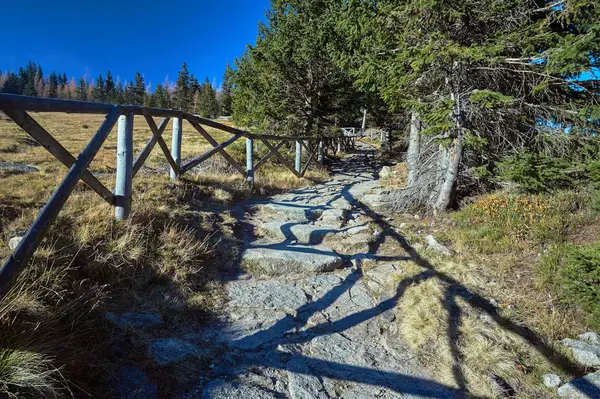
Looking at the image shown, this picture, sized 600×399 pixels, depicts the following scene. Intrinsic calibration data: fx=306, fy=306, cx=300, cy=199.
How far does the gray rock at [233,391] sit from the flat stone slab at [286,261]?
5.95 ft

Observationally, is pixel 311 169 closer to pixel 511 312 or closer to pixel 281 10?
pixel 281 10

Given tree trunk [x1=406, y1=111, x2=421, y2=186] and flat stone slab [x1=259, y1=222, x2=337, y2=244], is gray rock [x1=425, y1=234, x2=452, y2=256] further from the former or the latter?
tree trunk [x1=406, y1=111, x2=421, y2=186]

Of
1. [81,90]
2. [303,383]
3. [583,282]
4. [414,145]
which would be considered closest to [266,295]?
[303,383]

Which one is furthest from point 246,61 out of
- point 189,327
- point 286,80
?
point 189,327

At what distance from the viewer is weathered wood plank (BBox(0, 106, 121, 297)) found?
1.98 metres

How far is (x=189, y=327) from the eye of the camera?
9.21 ft

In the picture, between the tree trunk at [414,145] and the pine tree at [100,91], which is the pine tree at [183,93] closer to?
the pine tree at [100,91]

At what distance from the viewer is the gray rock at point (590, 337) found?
2.89 meters

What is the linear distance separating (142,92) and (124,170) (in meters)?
90.7

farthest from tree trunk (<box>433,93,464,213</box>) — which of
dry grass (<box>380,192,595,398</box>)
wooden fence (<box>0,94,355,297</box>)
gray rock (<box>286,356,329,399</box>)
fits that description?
wooden fence (<box>0,94,355,297</box>)

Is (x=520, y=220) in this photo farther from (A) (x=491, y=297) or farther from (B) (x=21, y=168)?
(B) (x=21, y=168)

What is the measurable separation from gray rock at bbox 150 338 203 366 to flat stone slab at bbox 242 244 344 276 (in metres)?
1.55

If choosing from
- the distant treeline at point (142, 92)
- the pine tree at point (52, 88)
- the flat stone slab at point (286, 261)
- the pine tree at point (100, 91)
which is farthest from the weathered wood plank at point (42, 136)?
the pine tree at point (52, 88)

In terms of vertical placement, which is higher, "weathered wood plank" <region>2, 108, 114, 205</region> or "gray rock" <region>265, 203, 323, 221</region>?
"weathered wood plank" <region>2, 108, 114, 205</region>
